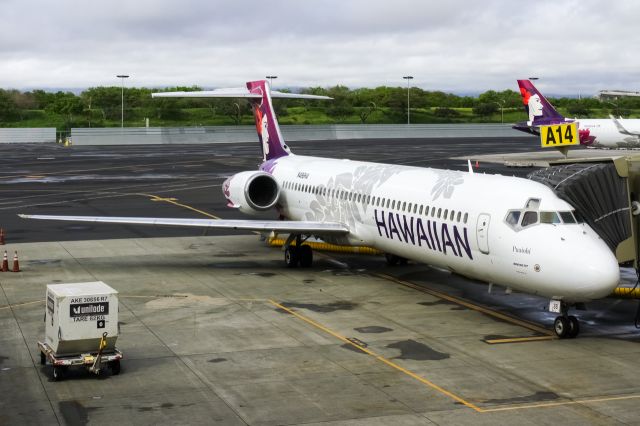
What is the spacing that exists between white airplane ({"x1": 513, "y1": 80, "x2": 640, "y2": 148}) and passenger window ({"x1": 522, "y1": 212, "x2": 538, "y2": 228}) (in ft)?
184

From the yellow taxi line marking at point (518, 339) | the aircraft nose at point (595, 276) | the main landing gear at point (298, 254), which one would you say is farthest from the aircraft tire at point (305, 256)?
the aircraft nose at point (595, 276)

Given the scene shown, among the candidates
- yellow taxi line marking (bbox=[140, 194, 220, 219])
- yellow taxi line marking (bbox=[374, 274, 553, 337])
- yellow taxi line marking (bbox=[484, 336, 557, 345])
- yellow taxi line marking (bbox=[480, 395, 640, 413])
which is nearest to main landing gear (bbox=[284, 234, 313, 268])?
yellow taxi line marking (bbox=[374, 274, 553, 337])

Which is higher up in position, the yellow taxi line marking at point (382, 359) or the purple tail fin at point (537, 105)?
the purple tail fin at point (537, 105)

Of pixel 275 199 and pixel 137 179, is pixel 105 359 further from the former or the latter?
pixel 137 179

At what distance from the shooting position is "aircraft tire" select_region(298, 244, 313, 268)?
27.9 meters

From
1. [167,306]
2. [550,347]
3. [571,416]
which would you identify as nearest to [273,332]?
[167,306]

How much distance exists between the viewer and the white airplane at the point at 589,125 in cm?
7469

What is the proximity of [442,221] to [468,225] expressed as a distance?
117cm

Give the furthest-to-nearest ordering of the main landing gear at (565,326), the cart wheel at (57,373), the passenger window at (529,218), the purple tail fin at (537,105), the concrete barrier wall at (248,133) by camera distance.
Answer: the concrete barrier wall at (248,133) < the purple tail fin at (537,105) < the passenger window at (529,218) < the main landing gear at (565,326) < the cart wheel at (57,373)

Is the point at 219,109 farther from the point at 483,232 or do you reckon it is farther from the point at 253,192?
the point at 483,232

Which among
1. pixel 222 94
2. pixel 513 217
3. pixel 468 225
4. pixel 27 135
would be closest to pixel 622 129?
pixel 222 94

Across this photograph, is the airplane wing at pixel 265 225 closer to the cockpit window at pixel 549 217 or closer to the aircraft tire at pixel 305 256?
the aircraft tire at pixel 305 256

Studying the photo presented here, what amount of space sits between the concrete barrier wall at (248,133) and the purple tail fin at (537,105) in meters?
41.9

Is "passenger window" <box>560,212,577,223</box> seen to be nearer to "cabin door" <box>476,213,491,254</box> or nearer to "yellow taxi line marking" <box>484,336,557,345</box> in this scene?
"cabin door" <box>476,213,491,254</box>
